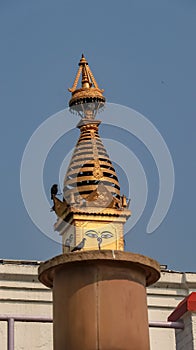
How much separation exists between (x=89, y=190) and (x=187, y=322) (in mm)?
30196

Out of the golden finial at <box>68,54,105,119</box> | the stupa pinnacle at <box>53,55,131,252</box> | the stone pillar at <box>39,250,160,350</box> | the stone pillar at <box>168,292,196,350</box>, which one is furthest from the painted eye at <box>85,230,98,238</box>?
the stone pillar at <box>39,250,160,350</box>

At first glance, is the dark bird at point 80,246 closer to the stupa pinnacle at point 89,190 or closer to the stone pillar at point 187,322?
the stupa pinnacle at point 89,190

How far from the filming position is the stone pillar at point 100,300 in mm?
6953

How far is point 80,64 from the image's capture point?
46500 millimetres

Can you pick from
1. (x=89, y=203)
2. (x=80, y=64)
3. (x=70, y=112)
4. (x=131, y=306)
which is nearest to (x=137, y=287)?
(x=131, y=306)

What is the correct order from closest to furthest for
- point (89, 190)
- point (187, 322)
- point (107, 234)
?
1. point (187, 322)
2. point (107, 234)
3. point (89, 190)

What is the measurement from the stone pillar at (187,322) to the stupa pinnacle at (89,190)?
22.1 m

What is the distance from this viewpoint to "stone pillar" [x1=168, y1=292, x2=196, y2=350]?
30.3 feet

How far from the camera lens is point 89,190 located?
39.5 meters

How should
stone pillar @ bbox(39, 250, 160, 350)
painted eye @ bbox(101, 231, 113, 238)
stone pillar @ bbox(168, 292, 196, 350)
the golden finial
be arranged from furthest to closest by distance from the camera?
1. the golden finial
2. painted eye @ bbox(101, 231, 113, 238)
3. stone pillar @ bbox(168, 292, 196, 350)
4. stone pillar @ bbox(39, 250, 160, 350)

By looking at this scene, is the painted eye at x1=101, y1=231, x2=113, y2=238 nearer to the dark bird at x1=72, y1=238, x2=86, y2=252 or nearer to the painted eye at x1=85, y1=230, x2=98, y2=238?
the painted eye at x1=85, y1=230, x2=98, y2=238

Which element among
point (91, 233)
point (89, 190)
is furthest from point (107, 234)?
point (89, 190)

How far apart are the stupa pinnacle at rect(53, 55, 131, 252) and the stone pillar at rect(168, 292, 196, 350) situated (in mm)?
22079

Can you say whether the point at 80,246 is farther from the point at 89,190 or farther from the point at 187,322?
the point at 187,322
